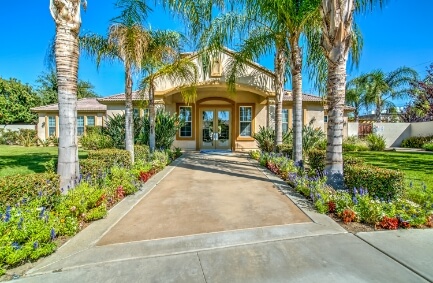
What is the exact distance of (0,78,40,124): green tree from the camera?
27.3m

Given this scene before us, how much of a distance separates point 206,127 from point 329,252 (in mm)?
15209

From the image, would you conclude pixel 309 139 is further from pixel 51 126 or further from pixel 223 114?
pixel 51 126

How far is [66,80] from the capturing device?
577 centimetres

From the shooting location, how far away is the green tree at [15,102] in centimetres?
2733

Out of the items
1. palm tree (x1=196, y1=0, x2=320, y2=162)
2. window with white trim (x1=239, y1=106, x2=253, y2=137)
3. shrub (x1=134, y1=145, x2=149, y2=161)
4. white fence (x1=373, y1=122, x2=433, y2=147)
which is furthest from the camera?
white fence (x1=373, y1=122, x2=433, y2=147)

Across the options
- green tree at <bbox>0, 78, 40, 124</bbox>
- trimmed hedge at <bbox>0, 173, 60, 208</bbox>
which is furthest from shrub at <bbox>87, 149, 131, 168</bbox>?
green tree at <bbox>0, 78, 40, 124</bbox>

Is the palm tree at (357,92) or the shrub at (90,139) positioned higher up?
the palm tree at (357,92)

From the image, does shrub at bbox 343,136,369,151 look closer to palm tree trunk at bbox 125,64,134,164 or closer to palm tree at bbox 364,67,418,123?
palm tree at bbox 364,67,418,123

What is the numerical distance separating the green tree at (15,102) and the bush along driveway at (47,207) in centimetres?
2886

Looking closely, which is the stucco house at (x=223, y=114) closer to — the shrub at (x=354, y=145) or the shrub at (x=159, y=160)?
the shrub at (x=354, y=145)

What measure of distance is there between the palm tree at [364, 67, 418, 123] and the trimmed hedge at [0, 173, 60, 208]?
29.9 meters

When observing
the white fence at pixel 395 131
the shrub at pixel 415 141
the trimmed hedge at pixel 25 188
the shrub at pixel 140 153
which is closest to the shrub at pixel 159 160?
the shrub at pixel 140 153

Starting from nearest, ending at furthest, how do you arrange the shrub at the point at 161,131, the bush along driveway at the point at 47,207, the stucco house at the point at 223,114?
the bush along driveway at the point at 47,207 < the shrub at the point at 161,131 < the stucco house at the point at 223,114

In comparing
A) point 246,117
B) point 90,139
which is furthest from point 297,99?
point 90,139
